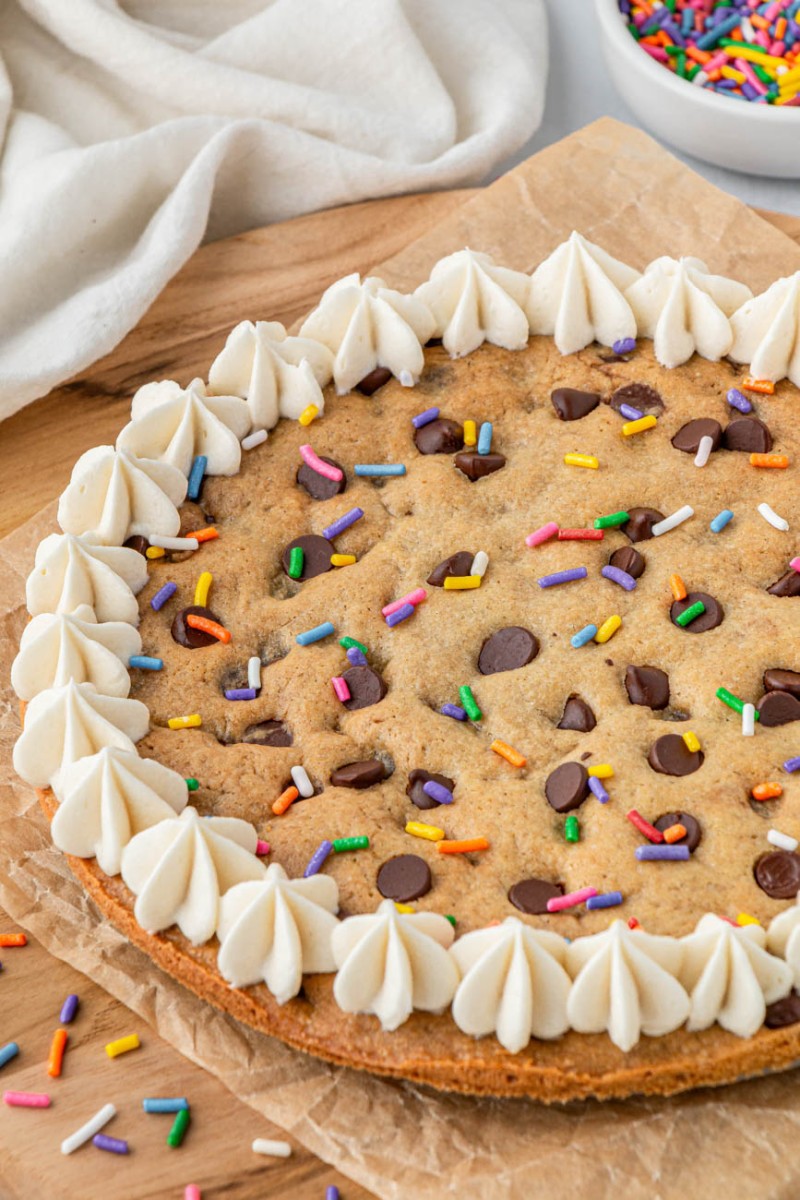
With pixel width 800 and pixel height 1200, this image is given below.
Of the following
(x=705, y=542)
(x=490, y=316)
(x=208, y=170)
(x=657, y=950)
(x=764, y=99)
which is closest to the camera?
(x=657, y=950)

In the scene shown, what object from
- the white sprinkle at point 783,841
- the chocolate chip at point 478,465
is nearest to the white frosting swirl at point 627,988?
the white sprinkle at point 783,841

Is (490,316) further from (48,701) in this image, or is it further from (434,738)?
(48,701)

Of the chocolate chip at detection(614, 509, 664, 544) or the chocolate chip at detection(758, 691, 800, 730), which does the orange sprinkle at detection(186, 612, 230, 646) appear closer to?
the chocolate chip at detection(614, 509, 664, 544)

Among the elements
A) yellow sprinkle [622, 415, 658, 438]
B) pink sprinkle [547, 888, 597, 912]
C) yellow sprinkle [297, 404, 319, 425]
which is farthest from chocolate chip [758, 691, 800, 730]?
yellow sprinkle [297, 404, 319, 425]

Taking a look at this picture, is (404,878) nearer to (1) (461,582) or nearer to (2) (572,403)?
(1) (461,582)

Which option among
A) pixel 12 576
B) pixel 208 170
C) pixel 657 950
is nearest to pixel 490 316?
pixel 208 170

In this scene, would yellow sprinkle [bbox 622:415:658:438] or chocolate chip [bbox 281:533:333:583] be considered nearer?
chocolate chip [bbox 281:533:333:583]
